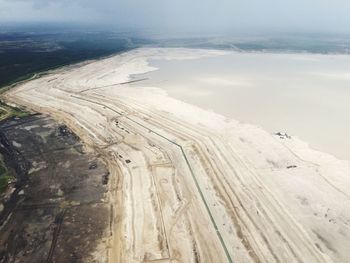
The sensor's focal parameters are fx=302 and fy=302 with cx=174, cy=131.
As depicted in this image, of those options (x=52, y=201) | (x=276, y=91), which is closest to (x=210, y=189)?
(x=52, y=201)

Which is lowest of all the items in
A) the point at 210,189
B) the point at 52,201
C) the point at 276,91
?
the point at 276,91

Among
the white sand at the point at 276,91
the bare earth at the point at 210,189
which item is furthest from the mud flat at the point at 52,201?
the white sand at the point at 276,91

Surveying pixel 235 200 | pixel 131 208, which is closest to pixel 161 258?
pixel 131 208

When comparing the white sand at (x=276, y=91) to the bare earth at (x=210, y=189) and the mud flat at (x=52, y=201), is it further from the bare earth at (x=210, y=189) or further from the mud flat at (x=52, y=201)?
the mud flat at (x=52, y=201)

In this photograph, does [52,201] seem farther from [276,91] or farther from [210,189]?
[276,91]

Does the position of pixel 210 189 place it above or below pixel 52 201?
above

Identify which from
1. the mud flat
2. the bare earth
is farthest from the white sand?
the mud flat

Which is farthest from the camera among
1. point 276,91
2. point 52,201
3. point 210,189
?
point 276,91

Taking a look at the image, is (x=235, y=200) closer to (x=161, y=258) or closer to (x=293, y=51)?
(x=161, y=258)
